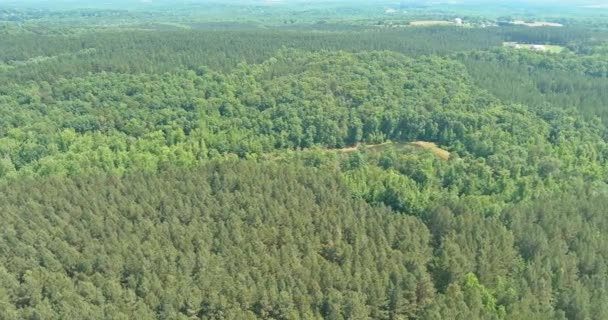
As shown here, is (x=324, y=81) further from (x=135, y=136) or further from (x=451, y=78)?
(x=135, y=136)

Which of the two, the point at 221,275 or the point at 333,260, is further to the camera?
the point at 333,260

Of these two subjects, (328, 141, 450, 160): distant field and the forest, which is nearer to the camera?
the forest

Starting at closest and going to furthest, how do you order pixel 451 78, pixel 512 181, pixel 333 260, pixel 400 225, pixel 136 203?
1. pixel 333 260
2. pixel 400 225
3. pixel 136 203
4. pixel 512 181
5. pixel 451 78

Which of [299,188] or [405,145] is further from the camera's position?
[405,145]

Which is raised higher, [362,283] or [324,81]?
[324,81]

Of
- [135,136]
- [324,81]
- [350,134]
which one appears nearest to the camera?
[135,136]

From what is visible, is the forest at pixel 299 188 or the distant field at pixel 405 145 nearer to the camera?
the forest at pixel 299 188

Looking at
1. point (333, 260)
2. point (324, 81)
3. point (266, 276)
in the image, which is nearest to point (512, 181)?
point (333, 260)

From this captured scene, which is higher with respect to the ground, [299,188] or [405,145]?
[299,188]
